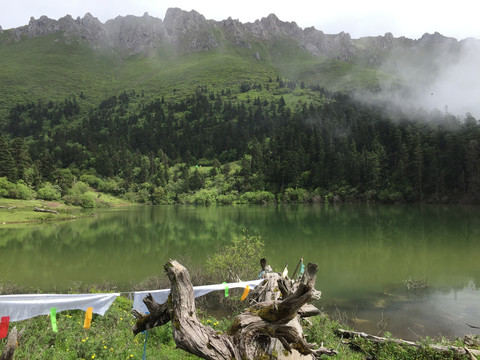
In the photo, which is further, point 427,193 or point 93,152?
point 93,152

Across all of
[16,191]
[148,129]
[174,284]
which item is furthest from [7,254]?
[148,129]

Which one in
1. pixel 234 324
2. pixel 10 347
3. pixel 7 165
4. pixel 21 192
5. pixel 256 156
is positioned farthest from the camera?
pixel 256 156

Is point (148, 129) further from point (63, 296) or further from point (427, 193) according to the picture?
point (63, 296)

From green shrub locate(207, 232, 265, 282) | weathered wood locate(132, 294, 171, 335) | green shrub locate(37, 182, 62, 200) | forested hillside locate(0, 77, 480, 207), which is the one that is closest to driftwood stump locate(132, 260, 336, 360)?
weathered wood locate(132, 294, 171, 335)

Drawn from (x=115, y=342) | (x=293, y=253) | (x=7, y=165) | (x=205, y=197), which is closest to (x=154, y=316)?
(x=115, y=342)

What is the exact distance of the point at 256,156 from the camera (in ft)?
438

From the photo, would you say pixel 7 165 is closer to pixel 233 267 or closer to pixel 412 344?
pixel 233 267

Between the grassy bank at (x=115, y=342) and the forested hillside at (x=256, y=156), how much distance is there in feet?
215

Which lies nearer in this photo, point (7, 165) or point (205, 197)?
point (7, 165)

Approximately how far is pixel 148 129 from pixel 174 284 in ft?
634

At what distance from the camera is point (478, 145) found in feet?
269

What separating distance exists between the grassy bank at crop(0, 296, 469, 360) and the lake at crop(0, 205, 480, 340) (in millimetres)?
2557

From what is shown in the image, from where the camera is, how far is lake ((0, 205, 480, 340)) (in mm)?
13203

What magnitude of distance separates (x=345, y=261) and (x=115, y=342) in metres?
18.1
